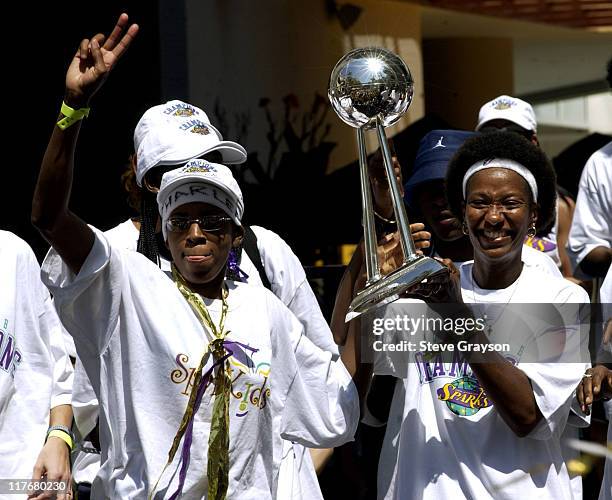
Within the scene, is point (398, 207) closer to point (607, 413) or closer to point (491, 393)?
point (491, 393)

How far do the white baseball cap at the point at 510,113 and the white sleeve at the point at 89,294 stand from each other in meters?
2.78

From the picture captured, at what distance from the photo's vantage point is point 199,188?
362cm

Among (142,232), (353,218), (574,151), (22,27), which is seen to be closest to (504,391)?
(142,232)

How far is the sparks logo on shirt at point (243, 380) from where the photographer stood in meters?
3.43

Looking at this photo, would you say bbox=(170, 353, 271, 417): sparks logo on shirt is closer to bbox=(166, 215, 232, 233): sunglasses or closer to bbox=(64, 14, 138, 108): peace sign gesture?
bbox=(166, 215, 232, 233): sunglasses

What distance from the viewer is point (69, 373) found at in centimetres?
418

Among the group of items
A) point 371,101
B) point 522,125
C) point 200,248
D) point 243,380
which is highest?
point 522,125

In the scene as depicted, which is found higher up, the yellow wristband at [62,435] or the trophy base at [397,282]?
the trophy base at [397,282]

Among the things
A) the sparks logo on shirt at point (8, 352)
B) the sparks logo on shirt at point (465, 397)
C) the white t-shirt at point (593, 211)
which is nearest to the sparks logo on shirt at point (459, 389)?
the sparks logo on shirt at point (465, 397)

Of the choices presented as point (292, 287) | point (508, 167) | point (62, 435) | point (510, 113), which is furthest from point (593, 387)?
point (510, 113)

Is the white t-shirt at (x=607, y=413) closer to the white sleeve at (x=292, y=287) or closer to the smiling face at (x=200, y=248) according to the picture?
the white sleeve at (x=292, y=287)

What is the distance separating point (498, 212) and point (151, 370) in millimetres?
1149

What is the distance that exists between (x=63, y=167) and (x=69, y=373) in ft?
3.93

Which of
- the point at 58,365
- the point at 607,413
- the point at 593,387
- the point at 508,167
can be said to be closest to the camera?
the point at 593,387
